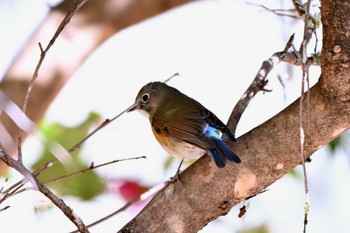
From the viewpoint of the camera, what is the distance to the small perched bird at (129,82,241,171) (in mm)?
3141

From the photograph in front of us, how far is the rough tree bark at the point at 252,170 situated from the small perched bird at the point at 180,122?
0.35ft

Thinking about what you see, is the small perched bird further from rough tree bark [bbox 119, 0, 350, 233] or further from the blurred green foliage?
the blurred green foliage

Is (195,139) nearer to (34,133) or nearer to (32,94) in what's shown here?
(32,94)

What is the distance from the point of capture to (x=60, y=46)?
3.87 m

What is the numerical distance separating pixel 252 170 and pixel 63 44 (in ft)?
5.49

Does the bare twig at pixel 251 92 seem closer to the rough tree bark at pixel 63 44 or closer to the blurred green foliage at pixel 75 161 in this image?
the blurred green foliage at pixel 75 161

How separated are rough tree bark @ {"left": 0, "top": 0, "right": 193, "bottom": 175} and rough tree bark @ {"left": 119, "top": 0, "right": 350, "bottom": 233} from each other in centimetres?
126

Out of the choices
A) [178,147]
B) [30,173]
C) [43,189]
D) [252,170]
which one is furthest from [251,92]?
[30,173]

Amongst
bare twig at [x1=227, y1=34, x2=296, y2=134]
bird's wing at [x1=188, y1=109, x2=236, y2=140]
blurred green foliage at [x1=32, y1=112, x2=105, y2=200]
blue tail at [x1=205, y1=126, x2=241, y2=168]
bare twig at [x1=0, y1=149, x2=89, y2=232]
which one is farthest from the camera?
blurred green foliage at [x1=32, y1=112, x2=105, y2=200]

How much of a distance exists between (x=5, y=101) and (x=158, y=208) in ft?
3.88

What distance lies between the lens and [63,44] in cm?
388

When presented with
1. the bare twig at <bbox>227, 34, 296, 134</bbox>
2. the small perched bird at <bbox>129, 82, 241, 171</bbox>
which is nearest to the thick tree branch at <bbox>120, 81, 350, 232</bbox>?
the small perched bird at <bbox>129, 82, 241, 171</bbox>

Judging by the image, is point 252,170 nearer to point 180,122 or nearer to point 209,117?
point 209,117

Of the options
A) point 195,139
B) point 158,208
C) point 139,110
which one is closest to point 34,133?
point 158,208
